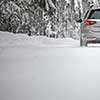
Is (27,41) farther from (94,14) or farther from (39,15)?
(39,15)

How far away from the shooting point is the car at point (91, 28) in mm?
13977

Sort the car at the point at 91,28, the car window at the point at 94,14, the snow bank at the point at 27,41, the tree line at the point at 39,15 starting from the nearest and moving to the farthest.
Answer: the car at the point at 91,28, the car window at the point at 94,14, the snow bank at the point at 27,41, the tree line at the point at 39,15

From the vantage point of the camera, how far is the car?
14.0 m

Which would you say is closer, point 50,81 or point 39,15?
point 50,81

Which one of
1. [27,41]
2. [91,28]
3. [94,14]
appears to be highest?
[94,14]

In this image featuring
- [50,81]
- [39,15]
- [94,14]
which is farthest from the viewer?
[39,15]

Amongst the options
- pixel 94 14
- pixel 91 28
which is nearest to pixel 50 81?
pixel 91 28

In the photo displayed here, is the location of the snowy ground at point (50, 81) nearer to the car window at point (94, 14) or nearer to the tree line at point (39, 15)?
the car window at point (94, 14)

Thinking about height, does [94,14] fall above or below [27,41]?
above

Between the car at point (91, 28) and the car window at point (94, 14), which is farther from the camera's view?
the car window at point (94, 14)

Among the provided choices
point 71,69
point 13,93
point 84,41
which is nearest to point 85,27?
point 84,41

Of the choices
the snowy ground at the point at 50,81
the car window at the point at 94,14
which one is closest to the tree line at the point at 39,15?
the car window at the point at 94,14

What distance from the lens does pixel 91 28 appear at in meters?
14.1

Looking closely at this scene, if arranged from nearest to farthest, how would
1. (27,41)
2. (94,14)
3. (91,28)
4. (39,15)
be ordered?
(91,28), (94,14), (27,41), (39,15)
